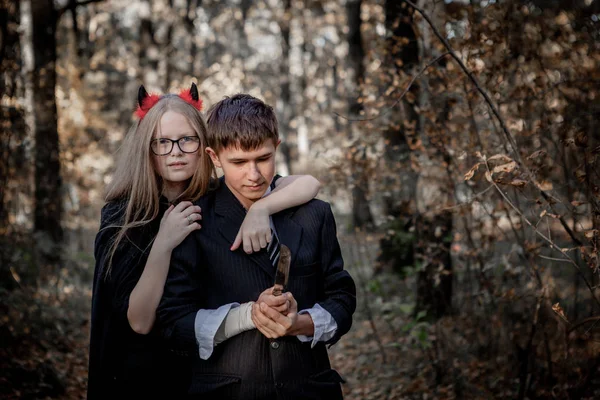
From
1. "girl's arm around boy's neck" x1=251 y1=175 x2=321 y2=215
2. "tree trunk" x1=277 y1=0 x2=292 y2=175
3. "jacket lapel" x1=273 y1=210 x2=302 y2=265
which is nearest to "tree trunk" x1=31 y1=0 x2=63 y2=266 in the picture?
"girl's arm around boy's neck" x1=251 y1=175 x2=321 y2=215

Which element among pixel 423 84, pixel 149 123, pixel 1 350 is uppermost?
pixel 423 84

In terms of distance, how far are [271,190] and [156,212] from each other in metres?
0.58

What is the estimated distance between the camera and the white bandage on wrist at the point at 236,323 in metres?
2.21

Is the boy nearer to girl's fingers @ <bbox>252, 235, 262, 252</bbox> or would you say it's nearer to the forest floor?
girl's fingers @ <bbox>252, 235, 262, 252</bbox>

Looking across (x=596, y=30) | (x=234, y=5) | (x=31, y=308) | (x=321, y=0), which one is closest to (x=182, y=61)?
(x=234, y=5)

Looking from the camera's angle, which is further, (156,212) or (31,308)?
(31,308)

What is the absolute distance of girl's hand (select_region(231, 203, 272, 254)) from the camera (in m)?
2.29

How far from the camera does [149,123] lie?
109 inches

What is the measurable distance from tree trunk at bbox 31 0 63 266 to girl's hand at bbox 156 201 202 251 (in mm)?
6832

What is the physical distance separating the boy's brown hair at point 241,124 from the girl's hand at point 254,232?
0.29m

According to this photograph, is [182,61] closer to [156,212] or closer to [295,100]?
[295,100]

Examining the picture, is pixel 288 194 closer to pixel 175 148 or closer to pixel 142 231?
pixel 175 148

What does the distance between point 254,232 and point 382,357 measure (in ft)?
14.3

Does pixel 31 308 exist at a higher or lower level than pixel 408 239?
lower
